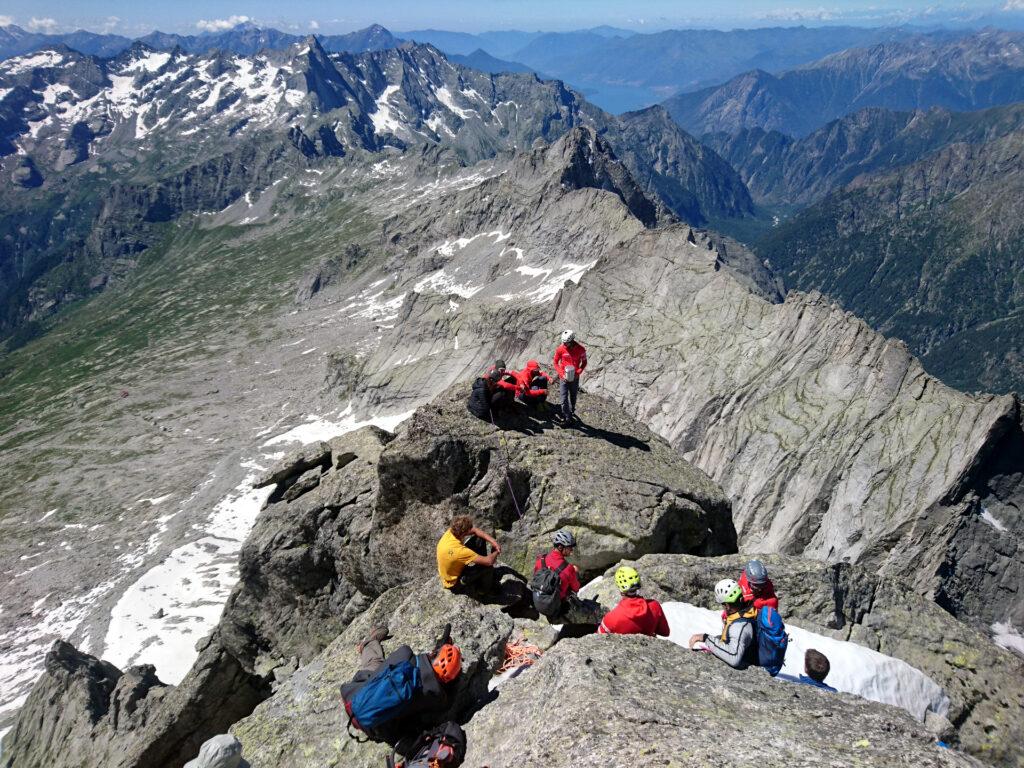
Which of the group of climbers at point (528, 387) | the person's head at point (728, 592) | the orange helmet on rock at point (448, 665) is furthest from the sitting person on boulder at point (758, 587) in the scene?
the group of climbers at point (528, 387)

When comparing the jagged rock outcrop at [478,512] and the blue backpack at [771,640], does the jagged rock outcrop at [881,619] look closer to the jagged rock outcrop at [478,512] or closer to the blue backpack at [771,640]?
the jagged rock outcrop at [478,512]

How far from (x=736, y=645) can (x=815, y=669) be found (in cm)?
207

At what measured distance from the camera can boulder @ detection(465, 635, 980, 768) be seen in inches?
442

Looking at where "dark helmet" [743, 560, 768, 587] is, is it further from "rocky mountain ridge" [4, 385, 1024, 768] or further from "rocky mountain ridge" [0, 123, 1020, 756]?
"rocky mountain ridge" [0, 123, 1020, 756]

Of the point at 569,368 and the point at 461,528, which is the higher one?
the point at 569,368

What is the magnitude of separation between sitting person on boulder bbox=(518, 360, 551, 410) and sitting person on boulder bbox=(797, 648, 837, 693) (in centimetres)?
1359

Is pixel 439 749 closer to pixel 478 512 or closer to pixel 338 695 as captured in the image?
pixel 338 695

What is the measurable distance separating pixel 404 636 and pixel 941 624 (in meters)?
17.7

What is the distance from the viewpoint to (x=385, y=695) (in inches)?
493

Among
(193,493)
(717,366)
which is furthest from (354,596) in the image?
(193,493)

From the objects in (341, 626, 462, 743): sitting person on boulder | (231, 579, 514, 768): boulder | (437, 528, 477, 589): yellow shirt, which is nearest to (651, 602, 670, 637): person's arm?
(231, 579, 514, 768): boulder

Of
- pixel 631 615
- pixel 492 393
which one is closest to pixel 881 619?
pixel 631 615

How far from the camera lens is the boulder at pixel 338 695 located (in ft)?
47.8

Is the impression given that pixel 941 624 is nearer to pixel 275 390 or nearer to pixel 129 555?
pixel 129 555
